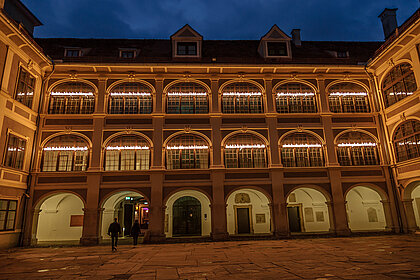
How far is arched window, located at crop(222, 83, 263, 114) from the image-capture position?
21422 mm

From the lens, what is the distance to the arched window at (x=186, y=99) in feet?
69.7

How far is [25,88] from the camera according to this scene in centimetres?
1872

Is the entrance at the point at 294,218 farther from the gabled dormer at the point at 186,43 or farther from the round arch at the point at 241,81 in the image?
the gabled dormer at the point at 186,43

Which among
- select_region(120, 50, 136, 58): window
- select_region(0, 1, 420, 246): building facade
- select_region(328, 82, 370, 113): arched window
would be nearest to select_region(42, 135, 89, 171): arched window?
select_region(0, 1, 420, 246): building facade

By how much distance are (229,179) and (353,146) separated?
9.01 meters

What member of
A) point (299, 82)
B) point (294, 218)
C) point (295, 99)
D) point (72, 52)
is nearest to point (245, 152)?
point (295, 99)

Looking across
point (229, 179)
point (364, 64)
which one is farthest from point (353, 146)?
point (229, 179)

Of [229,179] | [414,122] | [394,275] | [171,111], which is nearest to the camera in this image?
[394,275]

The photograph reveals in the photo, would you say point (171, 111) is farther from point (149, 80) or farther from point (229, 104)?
point (229, 104)

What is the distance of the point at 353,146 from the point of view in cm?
2108

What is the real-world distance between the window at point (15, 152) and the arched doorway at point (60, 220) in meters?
4.21

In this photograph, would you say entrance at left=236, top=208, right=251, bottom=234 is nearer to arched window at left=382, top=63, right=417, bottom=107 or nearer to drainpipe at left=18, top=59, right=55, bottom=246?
arched window at left=382, top=63, right=417, bottom=107

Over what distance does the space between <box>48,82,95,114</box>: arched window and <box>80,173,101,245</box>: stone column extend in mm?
4841

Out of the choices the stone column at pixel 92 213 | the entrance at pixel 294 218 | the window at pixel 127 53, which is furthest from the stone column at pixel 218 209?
the window at pixel 127 53
